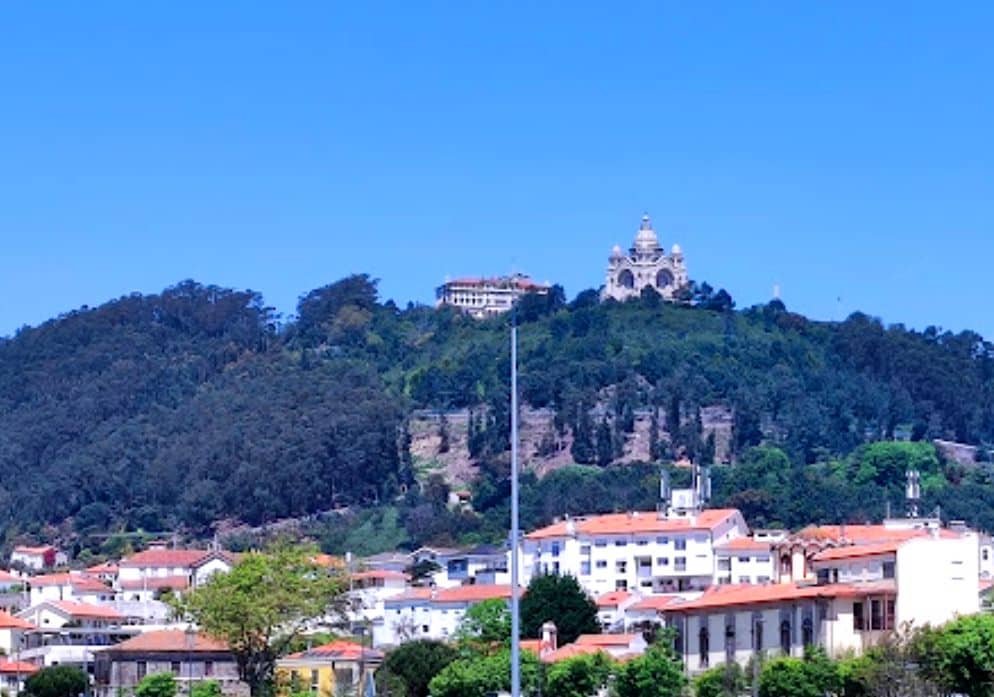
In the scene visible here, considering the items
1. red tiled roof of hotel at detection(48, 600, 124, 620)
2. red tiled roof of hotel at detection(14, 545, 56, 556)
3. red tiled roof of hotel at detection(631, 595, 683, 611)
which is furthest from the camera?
red tiled roof of hotel at detection(14, 545, 56, 556)

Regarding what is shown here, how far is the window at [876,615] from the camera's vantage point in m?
67.8

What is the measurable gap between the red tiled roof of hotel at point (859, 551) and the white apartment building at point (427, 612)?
2135cm

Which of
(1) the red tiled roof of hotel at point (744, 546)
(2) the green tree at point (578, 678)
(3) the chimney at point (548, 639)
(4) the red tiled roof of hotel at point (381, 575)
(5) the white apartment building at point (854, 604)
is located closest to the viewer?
(2) the green tree at point (578, 678)

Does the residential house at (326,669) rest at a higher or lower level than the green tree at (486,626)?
lower

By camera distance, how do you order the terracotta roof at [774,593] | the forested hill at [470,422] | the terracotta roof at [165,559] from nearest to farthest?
the terracotta roof at [774,593] < the terracotta roof at [165,559] < the forested hill at [470,422]

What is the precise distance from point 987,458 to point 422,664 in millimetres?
117758

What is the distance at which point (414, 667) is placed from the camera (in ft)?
242

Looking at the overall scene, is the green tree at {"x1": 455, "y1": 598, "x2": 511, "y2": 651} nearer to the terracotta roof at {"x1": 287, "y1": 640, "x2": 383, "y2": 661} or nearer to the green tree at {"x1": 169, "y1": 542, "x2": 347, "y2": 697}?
the terracotta roof at {"x1": 287, "y1": 640, "x2": 383, "y2": 661}

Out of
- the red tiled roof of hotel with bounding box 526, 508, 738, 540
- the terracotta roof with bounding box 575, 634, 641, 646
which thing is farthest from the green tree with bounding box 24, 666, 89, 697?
the red tiled roof of hotel with bounding box 526, 508, 738, 540

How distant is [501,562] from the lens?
116812 mm

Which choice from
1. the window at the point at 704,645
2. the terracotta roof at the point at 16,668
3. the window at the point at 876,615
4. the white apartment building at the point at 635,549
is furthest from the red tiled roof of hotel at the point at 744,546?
the window at the point at 876,615

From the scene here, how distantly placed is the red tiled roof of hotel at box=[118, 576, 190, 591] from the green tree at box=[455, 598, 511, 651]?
113ft

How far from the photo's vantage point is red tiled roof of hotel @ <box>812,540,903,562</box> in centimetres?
6988

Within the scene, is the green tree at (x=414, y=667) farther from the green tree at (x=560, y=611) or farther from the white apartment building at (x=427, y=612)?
the white apartment building at (x=427, y=612)
